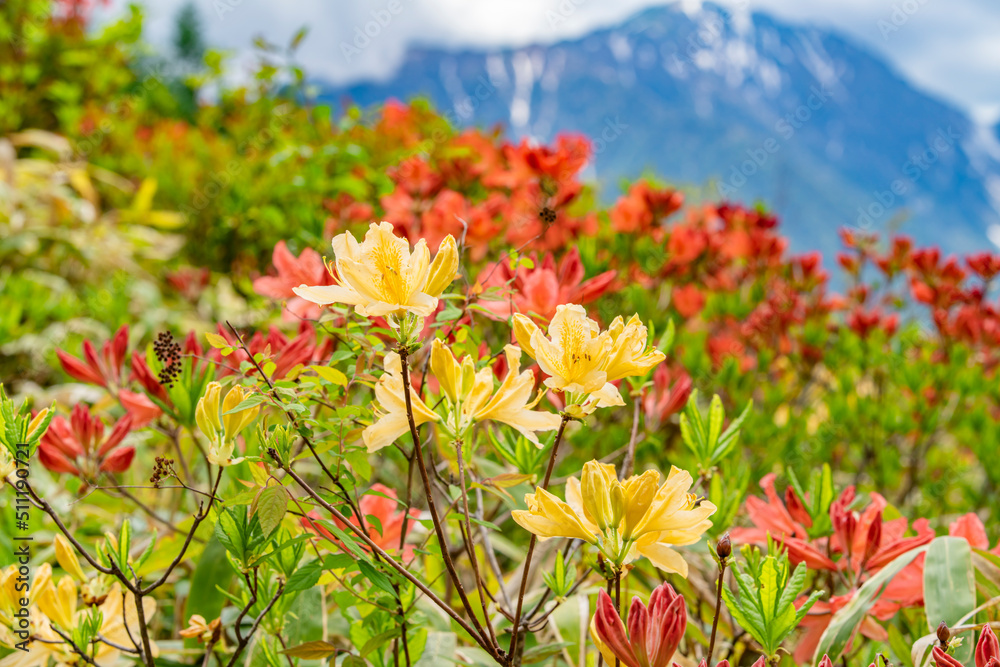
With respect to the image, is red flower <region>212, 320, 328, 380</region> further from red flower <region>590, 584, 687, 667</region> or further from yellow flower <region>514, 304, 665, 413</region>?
red flower <region>590, 584, 687, 667</region>

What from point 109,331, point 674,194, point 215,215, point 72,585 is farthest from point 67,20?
point 72,585

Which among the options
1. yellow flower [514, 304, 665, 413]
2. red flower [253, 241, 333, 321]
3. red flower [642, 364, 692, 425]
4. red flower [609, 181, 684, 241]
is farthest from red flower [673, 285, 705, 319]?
yellow flower [514, 304, 665, 413]

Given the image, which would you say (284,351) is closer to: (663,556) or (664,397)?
(663,556)

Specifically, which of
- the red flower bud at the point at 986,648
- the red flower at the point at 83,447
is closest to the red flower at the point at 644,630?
the red flower bud at the point at 986,648

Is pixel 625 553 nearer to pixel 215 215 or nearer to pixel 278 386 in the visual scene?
pixel 278 386

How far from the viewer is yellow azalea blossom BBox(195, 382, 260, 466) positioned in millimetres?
718

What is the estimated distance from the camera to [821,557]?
92 centimetres

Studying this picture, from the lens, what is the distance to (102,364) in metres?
1.30

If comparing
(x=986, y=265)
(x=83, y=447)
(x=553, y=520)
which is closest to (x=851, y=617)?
(x=553, y=520)

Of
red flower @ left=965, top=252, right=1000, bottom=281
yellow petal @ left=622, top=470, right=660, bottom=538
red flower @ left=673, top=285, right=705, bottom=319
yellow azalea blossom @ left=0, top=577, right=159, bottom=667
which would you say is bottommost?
yellow azalea blossom @ left=0, top=577, right=159, bottom=667

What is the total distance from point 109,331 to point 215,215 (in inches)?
34.5

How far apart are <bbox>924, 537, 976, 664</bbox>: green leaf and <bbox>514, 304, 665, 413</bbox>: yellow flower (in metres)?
0.63

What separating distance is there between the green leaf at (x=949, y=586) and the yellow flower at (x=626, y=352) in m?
0.63

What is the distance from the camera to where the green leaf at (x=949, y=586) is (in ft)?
2.99
